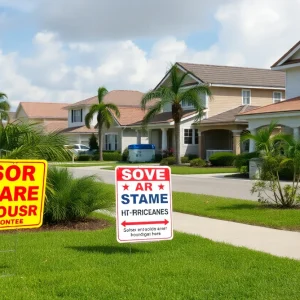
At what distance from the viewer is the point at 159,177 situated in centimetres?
881

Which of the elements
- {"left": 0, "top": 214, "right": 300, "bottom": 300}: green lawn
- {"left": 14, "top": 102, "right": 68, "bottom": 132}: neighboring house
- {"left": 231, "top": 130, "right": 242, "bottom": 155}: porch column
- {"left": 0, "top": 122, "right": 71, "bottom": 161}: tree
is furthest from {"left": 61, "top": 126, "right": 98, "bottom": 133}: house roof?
{"left": 0, "top": 214, "right": 300, "bottom": 300}: green lawn

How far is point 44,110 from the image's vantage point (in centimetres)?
8056

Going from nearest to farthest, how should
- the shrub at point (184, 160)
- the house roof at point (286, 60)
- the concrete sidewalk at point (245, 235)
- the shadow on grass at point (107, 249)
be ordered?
1. the shadow on grass at point (107, 249)
2. the concrete sidewalk at point (245, 235)
3. the house roof at point (286, 60)
4. the shrub at point (184, 160)

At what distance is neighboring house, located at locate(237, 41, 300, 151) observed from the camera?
29.6m

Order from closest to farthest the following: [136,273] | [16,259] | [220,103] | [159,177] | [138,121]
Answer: [136,273], [16,259], [159,177], [220,103], [138,121]

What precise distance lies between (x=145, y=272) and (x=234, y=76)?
40227mm

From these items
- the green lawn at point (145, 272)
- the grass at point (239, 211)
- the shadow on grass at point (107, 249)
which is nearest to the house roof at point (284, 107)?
the grass at point (239, 211)

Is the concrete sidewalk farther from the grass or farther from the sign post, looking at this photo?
the sign post

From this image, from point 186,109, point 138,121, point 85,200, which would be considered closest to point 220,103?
point 186,109

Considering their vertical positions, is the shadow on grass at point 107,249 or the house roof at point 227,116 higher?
the house roof at point 227,116

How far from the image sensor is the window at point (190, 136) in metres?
45.4

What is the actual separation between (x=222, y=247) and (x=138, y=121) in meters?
42.6

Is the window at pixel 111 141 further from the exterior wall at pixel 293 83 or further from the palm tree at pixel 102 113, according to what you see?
the exterior wall at pixel 293 83

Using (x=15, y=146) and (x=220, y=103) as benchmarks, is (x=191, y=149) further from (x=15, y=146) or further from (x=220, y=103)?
(x=15, y=146)
